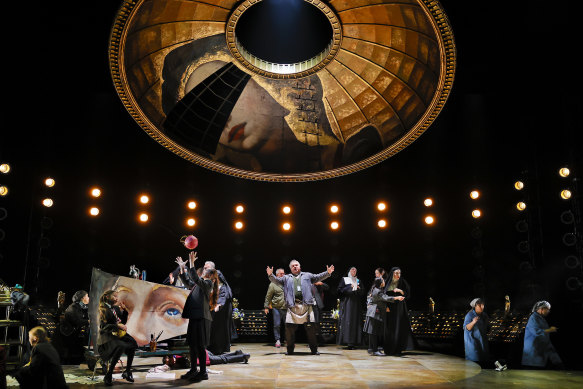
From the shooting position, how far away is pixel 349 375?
24.5ft

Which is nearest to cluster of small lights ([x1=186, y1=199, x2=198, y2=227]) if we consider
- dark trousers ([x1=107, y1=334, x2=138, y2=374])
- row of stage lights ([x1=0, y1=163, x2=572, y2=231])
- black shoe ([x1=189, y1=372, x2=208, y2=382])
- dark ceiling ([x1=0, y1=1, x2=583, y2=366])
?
row of stage lights ([x1=0, y1=163, x2=572, y2=231])

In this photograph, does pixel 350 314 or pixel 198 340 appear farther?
pixel 350 314

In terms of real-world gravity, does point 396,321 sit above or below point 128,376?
above

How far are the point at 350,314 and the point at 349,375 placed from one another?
4.57 metres

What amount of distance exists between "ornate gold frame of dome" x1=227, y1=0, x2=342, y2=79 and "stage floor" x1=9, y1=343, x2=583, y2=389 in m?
7.58

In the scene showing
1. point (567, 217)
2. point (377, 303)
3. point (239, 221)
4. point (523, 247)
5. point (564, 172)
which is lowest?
point (377, 303)

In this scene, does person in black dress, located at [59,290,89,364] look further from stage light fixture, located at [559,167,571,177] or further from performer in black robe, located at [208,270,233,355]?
stage light fixture, located at [559,167,571,177]

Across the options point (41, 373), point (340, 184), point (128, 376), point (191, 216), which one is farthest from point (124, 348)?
point (340, 184)

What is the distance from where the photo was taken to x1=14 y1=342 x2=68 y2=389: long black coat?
16.7 ft

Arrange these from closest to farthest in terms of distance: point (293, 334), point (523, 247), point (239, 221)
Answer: point (293, 334) → point (523, 247) → point (239, 221)

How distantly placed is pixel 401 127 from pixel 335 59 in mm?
2539

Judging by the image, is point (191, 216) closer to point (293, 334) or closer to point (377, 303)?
point (293, 334)

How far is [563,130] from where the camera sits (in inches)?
426

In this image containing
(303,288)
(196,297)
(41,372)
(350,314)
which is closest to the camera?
(41,372)
